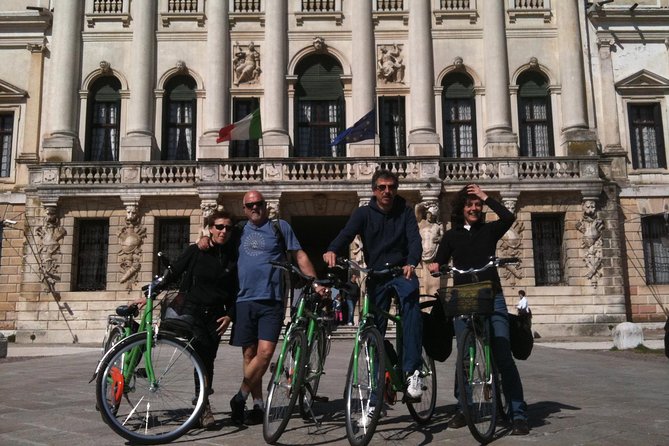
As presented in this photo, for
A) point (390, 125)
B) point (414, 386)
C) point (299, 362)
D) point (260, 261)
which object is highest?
point (390, 125)

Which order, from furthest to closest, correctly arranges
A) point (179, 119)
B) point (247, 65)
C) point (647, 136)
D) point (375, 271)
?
1. point (647, 136)
2. point (179, 119)
3. point (247, 65)
4. point (375, 271)

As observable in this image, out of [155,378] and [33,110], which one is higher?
[33,110]

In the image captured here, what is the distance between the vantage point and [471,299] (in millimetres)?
5102

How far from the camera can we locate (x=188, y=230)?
22125 millimetres

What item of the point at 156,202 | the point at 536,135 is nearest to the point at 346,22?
the point at 536,135

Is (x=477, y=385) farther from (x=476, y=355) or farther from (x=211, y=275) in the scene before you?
(x=211, y=275)

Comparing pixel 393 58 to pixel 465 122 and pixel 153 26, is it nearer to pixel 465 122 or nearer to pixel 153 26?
pixel 465 122

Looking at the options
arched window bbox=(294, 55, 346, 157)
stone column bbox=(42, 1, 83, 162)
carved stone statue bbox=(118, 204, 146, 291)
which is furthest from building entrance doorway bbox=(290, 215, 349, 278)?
stone column bbox=(42, 1, 83, 162)

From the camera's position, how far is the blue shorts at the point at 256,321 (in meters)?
5.55

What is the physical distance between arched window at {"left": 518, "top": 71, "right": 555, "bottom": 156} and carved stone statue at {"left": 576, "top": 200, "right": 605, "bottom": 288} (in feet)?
9.43

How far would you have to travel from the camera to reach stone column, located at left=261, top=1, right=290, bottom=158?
22188 millimetres

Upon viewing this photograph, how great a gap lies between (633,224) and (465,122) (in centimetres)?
708

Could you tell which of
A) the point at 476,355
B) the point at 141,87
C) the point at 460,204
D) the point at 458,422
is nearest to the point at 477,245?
the point at 460,204

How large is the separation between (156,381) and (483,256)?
304 cm
